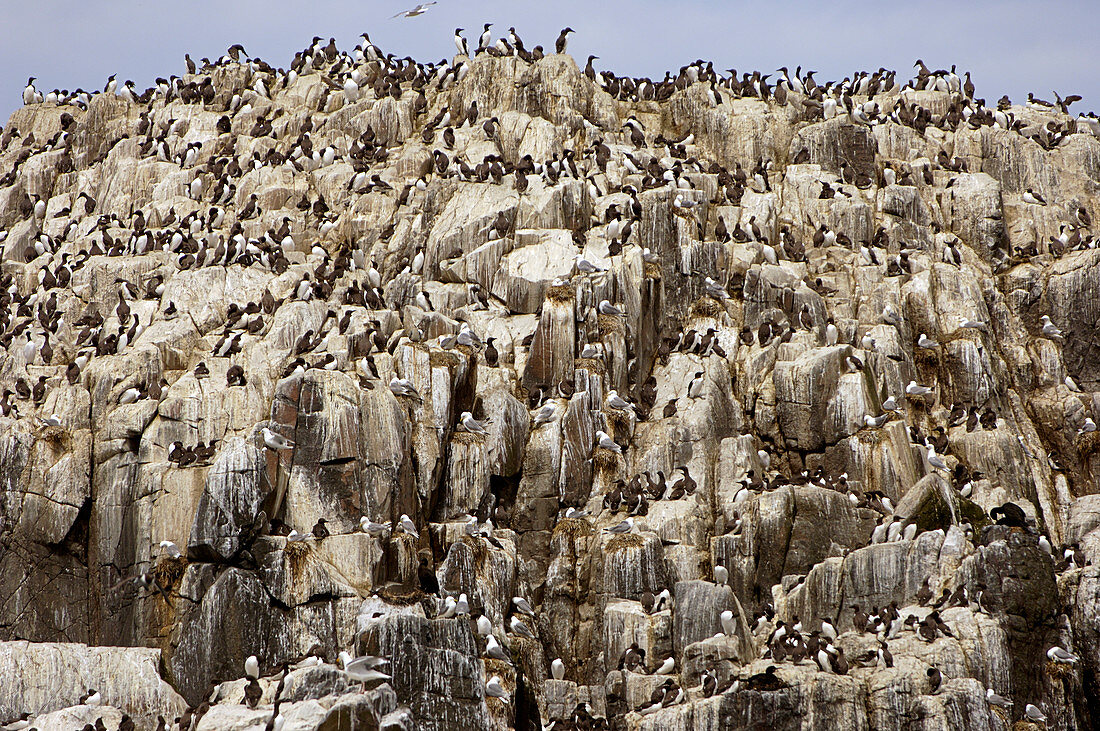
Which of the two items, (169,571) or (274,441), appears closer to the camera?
(169,571)

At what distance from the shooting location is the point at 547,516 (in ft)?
102

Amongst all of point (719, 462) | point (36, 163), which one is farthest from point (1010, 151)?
point (36, 163)

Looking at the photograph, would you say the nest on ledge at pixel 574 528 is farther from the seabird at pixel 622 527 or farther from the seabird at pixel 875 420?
the seabird at pixel 875 420

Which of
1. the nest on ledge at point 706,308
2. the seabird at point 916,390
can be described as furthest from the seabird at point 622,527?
the seabird at point 916,390

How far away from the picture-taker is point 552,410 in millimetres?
31734

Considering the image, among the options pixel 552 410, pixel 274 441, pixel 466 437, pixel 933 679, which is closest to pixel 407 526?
pixel 274 441

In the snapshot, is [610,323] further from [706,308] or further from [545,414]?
[545,414]

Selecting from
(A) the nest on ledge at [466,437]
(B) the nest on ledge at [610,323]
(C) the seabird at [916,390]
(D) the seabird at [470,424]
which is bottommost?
(A) the nest on ledge at [466,437]

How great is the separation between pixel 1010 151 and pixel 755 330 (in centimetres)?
1363

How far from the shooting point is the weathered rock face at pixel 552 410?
83.7ft

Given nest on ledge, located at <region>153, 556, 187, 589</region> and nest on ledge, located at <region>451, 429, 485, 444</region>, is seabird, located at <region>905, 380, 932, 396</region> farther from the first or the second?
nest on ledge, located at <region>153, 556, 187, 589</region>

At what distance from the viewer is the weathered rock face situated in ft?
83.7

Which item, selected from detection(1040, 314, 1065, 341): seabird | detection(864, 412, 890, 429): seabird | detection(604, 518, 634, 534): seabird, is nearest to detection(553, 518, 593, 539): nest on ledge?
detection(604, 518, 634, 534): seabird

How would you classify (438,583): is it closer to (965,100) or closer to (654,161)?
(654,161)
